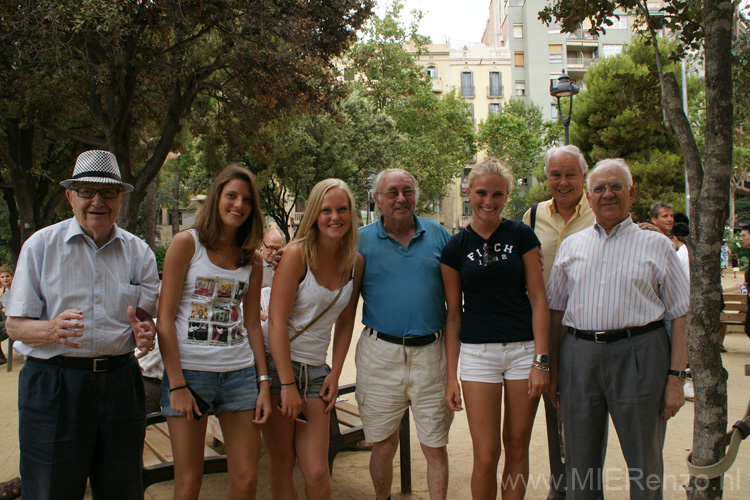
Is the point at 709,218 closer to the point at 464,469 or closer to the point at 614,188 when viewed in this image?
the point at 614,188

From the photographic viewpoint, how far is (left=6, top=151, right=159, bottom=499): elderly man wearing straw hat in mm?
2518

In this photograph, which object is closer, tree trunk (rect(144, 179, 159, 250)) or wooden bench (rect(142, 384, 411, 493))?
wooden bench (rect(142, 384, 411, 493))

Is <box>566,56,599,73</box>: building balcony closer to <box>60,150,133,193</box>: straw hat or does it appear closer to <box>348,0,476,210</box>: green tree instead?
<box>348,0,476,210</box>: green tree

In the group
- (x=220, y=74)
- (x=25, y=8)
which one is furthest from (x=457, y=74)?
(x=25, y=8)

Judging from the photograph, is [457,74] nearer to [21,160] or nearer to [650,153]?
[650,153]

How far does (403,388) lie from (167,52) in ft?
33.0

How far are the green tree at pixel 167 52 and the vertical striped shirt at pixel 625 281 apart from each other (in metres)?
8.33

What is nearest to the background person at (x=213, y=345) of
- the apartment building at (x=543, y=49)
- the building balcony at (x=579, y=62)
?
the apartment building at (x=543, y=49)

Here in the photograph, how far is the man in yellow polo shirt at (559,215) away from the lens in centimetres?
358

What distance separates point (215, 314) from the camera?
112 inches

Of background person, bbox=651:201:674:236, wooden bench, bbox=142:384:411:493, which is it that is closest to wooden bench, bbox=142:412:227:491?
wooden bench, bbox=142:384:411:493

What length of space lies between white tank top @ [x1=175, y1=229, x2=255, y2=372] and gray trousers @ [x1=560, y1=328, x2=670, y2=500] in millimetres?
1775

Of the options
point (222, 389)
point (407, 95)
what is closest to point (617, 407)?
point (222, 389)

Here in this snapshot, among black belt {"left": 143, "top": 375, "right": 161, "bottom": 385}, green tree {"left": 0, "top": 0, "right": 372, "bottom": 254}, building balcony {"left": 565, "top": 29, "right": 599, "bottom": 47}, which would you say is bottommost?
black belt {"left": 143, "top": 375, "right": 161, "bottom": 385}
